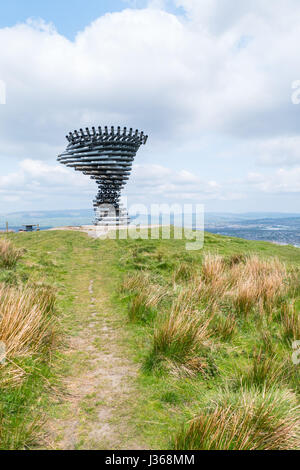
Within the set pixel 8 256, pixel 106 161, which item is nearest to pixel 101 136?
pixel 106 161

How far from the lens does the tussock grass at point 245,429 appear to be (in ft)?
9.51

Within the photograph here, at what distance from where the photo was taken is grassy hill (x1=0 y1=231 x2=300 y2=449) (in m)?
3.07

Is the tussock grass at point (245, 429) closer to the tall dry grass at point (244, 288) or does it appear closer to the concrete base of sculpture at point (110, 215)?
the tall dry grass at point (244, 288)

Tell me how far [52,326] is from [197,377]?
278 centimetres

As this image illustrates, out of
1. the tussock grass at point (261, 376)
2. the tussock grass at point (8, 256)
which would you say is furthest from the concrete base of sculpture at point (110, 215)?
the tussock grass at point (261, 376)

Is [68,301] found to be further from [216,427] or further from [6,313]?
[216,427]

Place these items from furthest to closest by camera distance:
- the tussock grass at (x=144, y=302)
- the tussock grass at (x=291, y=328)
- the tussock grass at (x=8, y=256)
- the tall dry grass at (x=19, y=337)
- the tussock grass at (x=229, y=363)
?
1. the tussock grass at (x=8, y=256)
2. the tussock grass at (x=144, y=302)
3. the tussock grass at (x=291, y=328)
4. the tall dry grass at (x=19, y=337)
5. the tussock grass at (x=229, y=363)

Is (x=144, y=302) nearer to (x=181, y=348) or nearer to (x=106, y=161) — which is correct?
(x=181, y=348)

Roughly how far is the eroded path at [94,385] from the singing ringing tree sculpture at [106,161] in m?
23.7

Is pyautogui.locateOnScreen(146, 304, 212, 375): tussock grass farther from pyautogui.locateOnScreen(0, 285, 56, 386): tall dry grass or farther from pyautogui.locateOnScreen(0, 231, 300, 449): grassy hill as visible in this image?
pyautogui.locateOnScreen(0, 285, 56, 386): tall dry grass

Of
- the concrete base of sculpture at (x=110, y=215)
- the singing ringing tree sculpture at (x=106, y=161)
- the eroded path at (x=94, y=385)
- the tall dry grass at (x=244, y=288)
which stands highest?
the singing ringing tree sculpture at (x=106, y=161)

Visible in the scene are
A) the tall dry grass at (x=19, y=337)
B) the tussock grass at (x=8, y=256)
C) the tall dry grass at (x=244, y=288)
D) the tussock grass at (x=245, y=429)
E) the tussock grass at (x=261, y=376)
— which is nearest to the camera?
the tussock grass at (x=245, y=429)

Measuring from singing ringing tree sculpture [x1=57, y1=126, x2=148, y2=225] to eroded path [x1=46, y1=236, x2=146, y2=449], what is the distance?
23.7m
